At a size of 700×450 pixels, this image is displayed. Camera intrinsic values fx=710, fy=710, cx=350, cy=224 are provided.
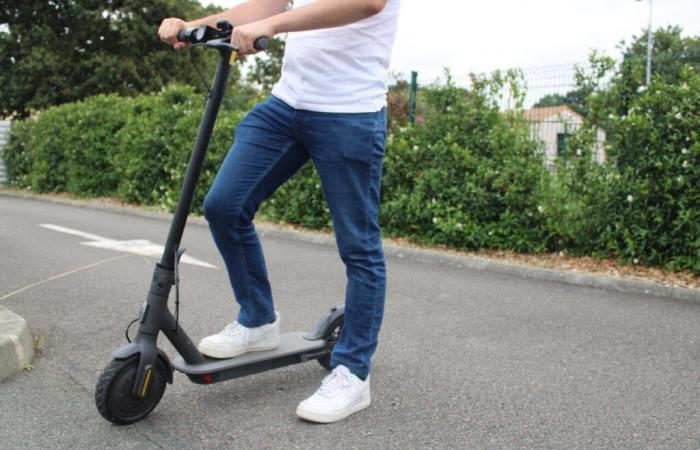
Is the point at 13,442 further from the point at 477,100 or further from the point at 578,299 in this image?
the point at 477,100

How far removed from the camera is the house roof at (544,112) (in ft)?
24.4

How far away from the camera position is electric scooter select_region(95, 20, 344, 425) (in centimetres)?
249

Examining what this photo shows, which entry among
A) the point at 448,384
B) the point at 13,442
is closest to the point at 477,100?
the point at 448,384

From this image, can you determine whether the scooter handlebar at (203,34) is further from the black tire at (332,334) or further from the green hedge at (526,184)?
the green hedge at (526,184)

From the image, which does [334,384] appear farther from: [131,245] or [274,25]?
[131,245]

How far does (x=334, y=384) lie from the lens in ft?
8.98

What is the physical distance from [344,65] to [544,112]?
5.38 meters

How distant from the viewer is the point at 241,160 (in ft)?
8.91

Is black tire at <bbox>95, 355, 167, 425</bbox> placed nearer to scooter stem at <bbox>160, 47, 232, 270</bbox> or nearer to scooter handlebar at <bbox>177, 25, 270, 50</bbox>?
scooter stem at <bbox>160, 47, 232, 270</bbox>

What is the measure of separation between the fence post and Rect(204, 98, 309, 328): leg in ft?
19.9

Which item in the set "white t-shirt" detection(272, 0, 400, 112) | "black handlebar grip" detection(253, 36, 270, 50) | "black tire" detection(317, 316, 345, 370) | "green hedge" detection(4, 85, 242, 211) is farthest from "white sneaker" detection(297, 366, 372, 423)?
"green hedge" detection(4, 85, 242, 211)

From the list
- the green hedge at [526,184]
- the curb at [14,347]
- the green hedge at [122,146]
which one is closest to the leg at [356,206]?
the curb at [14,347]

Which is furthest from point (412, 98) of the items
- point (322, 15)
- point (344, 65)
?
point (322, 15)

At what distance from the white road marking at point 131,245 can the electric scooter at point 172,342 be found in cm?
373
